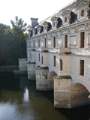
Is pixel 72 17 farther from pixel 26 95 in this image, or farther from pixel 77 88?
pixel 26 95

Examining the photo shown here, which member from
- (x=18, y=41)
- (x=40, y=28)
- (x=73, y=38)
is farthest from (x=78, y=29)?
(x=18, y=41)

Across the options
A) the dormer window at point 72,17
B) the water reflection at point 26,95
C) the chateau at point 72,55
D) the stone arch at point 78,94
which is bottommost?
the water reflection at point 26,95

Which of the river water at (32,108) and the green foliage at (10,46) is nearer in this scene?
the river water at (32,108)

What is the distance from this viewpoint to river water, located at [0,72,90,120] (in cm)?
1831

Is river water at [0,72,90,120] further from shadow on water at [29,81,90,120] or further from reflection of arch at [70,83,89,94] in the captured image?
reflection of arch at [70,83,89,94]

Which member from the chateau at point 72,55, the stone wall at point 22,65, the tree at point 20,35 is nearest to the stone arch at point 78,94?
the chateau at point 72,55

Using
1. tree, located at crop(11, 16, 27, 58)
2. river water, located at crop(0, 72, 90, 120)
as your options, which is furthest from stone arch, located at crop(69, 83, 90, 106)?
tree, located at crop(11, 16, 27, 58)

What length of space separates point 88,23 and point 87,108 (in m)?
8.81

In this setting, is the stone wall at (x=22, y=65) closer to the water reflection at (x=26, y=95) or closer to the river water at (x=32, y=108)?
the water reflection at (x=26, y=95)

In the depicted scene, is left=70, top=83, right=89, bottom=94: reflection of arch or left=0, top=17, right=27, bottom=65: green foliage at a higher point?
left=0, top=17, right=27, bottom=65: green foliage

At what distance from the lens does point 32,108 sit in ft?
67.6

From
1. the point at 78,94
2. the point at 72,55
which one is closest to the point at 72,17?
the point at 72,55

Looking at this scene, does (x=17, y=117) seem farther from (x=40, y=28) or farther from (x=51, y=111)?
(x=40, y=28)

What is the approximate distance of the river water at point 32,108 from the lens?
1831cm
